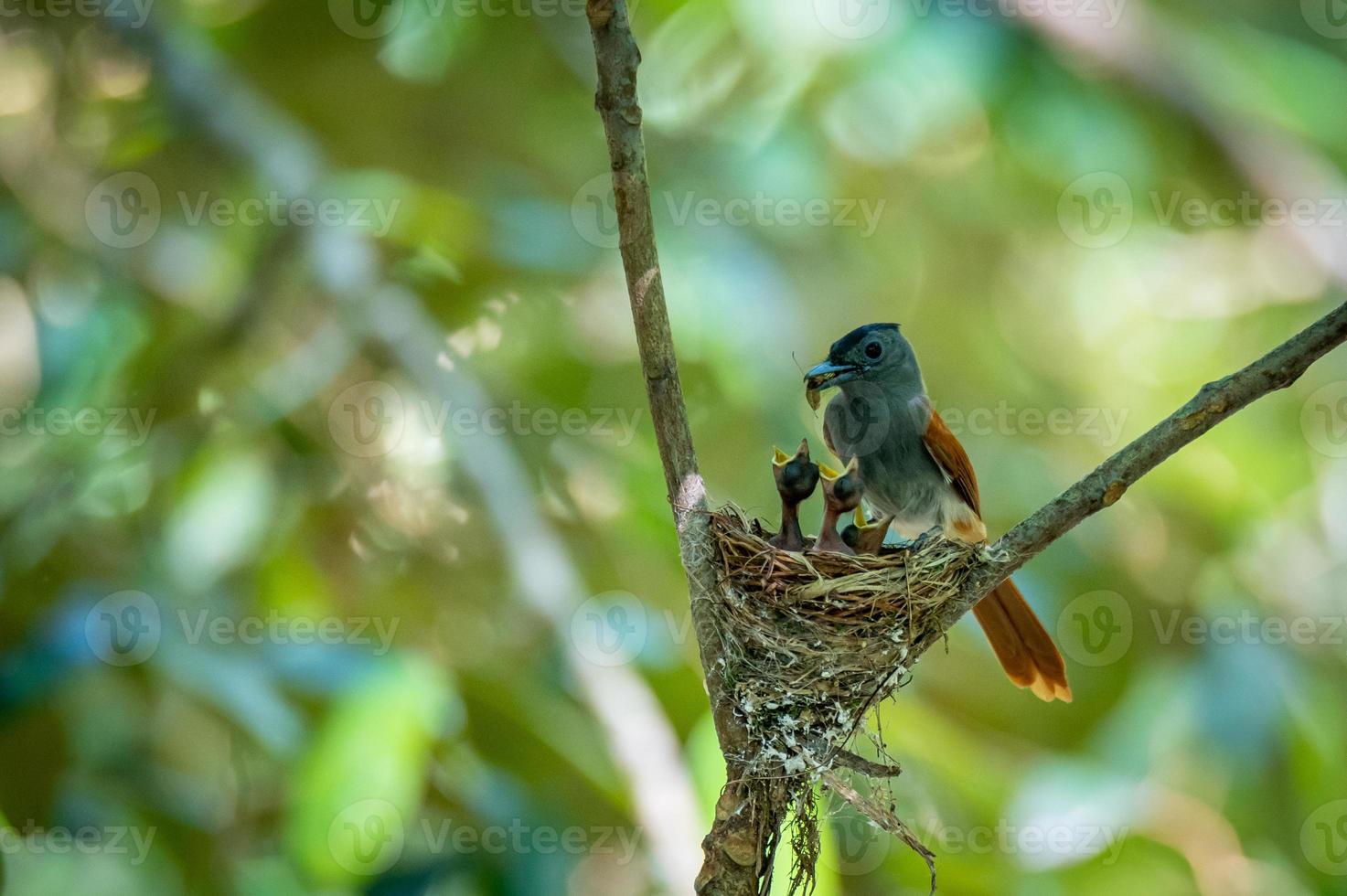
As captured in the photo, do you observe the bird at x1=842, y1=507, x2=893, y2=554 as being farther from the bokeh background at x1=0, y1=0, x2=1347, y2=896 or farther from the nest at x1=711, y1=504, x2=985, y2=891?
the bokeh background at x1=0, y1=0, x2=1347, y2=896

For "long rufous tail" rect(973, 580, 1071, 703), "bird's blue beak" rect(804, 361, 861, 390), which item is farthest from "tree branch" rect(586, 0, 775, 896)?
"long rufous tail" rect(973, 580, 1071, 703)

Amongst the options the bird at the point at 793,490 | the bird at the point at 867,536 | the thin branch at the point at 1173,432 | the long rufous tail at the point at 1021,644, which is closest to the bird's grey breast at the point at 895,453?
the long rufous tail at the point at 1021,644

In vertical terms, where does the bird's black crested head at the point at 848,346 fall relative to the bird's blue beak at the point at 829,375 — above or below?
above

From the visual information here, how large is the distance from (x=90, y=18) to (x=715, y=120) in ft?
10.3

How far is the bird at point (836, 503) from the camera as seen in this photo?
409 centimetres

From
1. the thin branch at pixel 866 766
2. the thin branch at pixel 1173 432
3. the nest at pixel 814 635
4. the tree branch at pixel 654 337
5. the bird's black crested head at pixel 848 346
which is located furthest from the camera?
the bird's black crested head at pixel 848 346

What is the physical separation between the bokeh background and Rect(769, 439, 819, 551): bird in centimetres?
124

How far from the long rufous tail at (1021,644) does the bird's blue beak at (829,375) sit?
38.8 inches

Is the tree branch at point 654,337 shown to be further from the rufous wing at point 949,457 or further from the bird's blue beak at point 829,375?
the rufous wing at point 949,457

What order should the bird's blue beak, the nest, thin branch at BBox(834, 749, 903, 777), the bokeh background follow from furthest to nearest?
the bokeh background
the bird's blue beak
the nest
thin branch at BBox(834, 749, 903, 777)

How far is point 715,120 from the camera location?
282 inches

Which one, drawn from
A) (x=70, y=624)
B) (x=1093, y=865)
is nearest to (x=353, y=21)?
(x=70, y=624)

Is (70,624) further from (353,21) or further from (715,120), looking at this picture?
(715,120)

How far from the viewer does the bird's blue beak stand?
16.3ft
